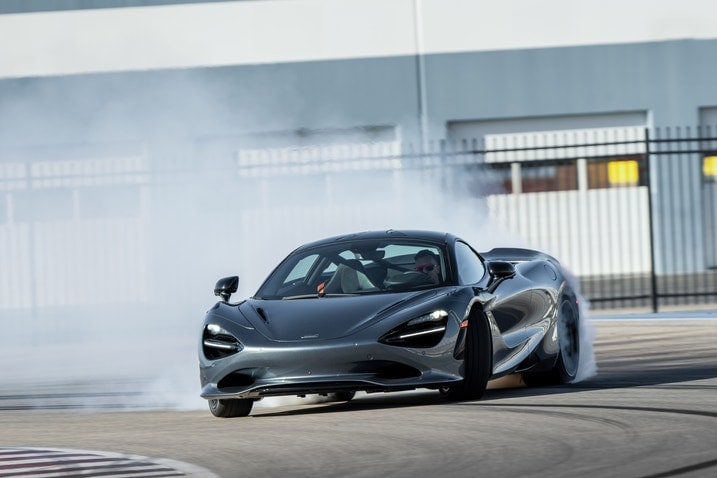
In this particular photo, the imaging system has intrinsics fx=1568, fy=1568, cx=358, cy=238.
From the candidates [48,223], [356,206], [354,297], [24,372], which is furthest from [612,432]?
[48,223]

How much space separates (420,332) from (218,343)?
1.31m

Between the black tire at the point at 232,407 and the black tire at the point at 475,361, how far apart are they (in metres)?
1.30

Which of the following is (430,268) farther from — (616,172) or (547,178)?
(616,172)

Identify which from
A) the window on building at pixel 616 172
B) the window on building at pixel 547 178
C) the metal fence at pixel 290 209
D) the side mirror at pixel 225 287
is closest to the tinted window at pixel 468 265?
the side mirror at pixel 225 287

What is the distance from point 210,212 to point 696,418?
17.4 metres

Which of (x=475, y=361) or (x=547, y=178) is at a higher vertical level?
(x=547, y=178)

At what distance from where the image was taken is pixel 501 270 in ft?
34.8

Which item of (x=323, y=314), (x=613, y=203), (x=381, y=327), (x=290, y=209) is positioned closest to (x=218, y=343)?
(x=323, y=314)

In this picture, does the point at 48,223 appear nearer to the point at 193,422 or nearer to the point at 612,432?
the point at 193,422

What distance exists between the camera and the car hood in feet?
31.3

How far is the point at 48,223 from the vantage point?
91.0 feet

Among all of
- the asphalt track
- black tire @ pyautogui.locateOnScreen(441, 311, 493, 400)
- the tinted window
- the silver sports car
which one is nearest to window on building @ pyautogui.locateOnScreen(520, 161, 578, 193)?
the asphalt track

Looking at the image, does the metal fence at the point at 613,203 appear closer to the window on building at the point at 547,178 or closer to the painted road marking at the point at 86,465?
the window on building at the point at 547,178

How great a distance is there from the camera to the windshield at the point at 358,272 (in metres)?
10.3
